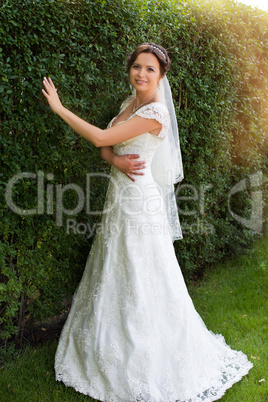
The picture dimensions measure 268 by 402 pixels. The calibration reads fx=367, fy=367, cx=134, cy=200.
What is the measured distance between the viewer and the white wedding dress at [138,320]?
8.02 feet

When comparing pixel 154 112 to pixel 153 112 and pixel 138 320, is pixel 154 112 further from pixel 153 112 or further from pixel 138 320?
pixel 138 320

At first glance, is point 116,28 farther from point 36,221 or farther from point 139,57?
point 36,221

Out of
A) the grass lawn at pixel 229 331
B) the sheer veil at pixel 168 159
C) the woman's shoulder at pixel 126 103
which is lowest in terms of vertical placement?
the grass lawn at pixel 229 331

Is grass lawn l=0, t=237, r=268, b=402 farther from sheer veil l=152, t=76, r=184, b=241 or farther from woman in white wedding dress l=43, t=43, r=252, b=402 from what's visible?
sheer veil l=152, t=76, r=184, b=241

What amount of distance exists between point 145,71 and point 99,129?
22.0 inches

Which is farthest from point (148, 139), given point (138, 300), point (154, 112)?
point (138, 300)

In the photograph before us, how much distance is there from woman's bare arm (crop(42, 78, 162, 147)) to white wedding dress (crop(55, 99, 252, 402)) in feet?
0.24

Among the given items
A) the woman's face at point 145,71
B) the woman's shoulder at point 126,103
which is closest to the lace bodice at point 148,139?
the woman's face at point 145,71

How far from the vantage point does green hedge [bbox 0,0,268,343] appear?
8.35 feet

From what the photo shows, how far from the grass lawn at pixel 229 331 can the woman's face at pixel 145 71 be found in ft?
7.21

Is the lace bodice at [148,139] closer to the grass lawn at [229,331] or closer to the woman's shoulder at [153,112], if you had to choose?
the woman's shoulder at [153,112]

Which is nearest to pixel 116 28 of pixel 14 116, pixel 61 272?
pixel 14 116

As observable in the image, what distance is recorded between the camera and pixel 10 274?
2.74m

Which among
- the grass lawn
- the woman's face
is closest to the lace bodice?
the woman's face
